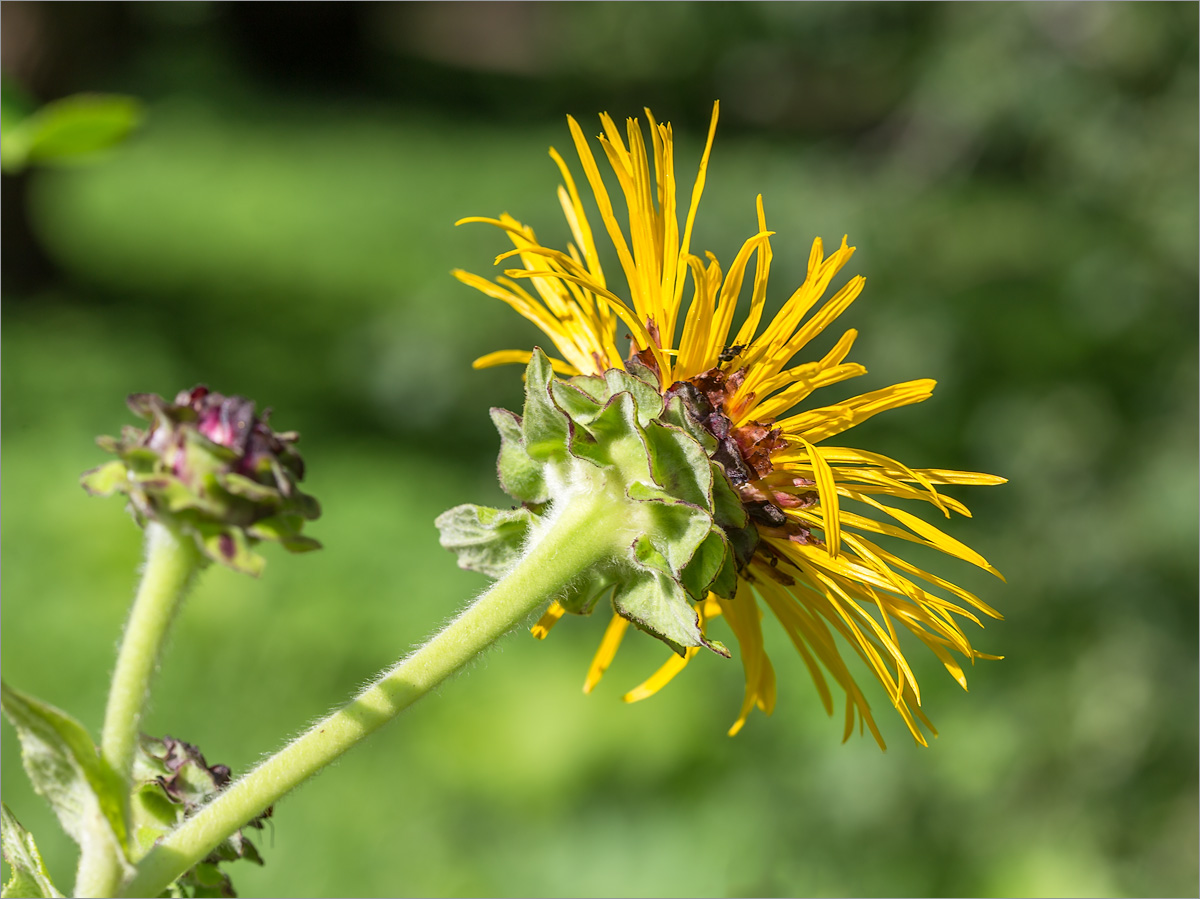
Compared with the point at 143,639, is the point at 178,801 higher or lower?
lower

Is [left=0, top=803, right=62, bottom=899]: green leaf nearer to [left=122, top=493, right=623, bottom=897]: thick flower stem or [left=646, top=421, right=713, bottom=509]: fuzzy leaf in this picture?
[left=122, top=493, right=623, bottom=897]: thick flower stem

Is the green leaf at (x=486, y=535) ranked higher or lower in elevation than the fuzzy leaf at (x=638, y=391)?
lower

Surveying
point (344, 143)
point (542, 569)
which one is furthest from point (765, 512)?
point (344, 143)

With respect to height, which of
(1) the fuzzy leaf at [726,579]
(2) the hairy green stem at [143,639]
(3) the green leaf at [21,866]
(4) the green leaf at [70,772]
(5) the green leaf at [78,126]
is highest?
(5) the green leaf at [78,126]

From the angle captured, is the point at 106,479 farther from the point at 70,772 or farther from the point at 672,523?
the point at 672,523

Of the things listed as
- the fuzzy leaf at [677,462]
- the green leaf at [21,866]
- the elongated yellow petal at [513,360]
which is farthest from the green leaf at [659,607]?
the green leaf at [21,866]

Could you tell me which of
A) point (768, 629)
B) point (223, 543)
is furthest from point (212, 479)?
point (768, 629)

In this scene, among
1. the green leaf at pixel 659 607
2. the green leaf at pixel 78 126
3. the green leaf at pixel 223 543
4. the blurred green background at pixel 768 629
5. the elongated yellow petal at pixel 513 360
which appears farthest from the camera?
the blurred green background at pixel 768 629

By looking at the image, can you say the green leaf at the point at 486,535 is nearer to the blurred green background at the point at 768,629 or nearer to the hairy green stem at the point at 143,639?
the hairy green stem at the point at 143,639
